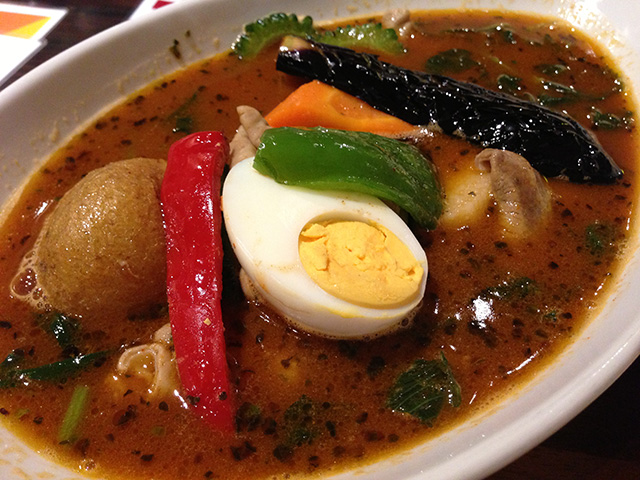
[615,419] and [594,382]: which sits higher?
[594,382]

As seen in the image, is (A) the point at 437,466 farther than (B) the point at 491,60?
No

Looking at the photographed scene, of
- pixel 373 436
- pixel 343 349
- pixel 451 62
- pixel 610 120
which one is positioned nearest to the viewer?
pixel 373 436

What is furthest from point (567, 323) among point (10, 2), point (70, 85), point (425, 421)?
point (10, 2)

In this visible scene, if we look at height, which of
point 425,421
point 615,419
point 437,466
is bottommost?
point 615,419

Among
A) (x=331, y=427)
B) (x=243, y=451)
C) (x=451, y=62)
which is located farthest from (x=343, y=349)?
(x=451, y=62)

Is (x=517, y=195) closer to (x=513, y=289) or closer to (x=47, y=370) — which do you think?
(x=513, y=289)

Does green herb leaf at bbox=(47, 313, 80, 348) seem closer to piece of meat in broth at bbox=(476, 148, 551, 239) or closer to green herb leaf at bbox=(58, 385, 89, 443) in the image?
green herb leaf at bbox=(58, 385, 89, 443)

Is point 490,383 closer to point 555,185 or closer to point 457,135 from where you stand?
point 555,185

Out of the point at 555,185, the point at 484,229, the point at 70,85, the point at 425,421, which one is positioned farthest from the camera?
the point at 70,85
